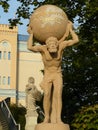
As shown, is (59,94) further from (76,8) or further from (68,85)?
(68,85)

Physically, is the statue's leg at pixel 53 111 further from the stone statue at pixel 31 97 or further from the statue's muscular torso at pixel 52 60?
the stone statue at pixel 31 97

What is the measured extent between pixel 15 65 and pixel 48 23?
5517 cm

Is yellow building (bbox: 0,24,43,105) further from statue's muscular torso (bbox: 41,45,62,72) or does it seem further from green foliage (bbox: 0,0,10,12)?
statue's muscular torso (bbox: 41,45,62,72)

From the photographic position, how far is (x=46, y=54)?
9.78 metres

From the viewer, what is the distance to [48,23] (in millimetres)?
9586

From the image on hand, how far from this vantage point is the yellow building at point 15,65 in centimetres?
6397

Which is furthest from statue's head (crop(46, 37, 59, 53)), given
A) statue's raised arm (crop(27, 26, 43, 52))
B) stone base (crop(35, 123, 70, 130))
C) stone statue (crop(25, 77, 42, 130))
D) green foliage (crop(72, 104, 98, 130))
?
stone statue (crop(25, 77, 42, 130))

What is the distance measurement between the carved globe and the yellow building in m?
53.8

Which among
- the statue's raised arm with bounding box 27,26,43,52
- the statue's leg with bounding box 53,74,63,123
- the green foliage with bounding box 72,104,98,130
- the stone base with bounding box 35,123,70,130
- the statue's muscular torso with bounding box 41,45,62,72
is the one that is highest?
the statue's raised arm with bounding box 27,26,43,52

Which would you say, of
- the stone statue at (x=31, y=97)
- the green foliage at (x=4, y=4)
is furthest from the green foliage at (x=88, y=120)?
the green foliage at (x=4, y=4)

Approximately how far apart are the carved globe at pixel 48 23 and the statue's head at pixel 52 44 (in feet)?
0.40

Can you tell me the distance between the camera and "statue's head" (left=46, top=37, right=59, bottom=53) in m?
9.58

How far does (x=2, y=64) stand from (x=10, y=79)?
2.34 metres

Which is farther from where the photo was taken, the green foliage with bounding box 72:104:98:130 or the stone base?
the green foliage with bounding box 72:104:98:130
